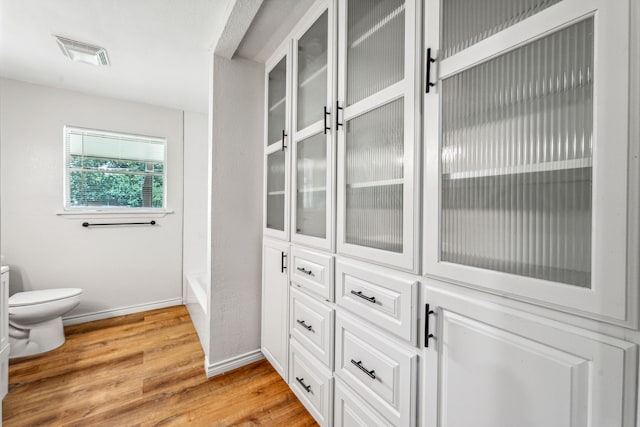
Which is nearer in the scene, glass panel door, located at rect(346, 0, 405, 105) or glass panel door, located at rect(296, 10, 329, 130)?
glass panel door, located at rect(346, 0, 405, 105)

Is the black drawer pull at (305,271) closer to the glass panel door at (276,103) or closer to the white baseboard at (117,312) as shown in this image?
the glass panel door at (276,103)

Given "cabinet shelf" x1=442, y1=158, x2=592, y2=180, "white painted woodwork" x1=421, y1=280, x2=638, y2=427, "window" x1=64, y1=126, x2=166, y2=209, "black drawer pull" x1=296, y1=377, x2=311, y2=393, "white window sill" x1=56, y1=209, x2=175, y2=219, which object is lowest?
"black drawer pull" x1=296, y1=377, x2=311, y2=393

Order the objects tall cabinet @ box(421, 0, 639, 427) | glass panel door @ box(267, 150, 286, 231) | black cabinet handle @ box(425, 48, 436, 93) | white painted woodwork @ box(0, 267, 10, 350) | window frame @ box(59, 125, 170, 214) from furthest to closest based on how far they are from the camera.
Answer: window frame @ box(59, 125, 170, 214) → glass panel door @ box(267, 150, 286, 231) → white painted woodwork @ box(0, 267, 10, 350) → black cabinet handle @ box(425, 48, 436, 93) → tall cabinet @ box(421, 0, 639, 427)

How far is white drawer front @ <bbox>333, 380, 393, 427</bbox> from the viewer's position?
3.57 feet

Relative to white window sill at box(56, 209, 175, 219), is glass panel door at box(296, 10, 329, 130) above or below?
above

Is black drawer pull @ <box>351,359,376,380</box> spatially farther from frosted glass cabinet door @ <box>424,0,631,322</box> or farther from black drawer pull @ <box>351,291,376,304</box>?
frosted glass cabinet door @ <box>424,0,631,322</box>

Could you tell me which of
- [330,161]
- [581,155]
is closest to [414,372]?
[581,155]

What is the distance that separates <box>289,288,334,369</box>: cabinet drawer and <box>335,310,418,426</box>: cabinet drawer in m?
0.06

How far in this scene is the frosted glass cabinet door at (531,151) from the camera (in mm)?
548

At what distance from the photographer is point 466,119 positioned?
0.82 metres

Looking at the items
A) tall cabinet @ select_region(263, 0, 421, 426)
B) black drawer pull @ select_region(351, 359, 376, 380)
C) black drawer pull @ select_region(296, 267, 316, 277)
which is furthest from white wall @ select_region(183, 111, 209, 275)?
black drawer pull @ select_region(351, 359, 376, 380)

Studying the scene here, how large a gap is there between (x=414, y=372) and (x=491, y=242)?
0.52 meters

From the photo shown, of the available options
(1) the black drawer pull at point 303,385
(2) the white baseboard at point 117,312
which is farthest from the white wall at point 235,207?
(2) the white baseboard at point 117,312

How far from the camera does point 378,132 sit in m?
1.12
